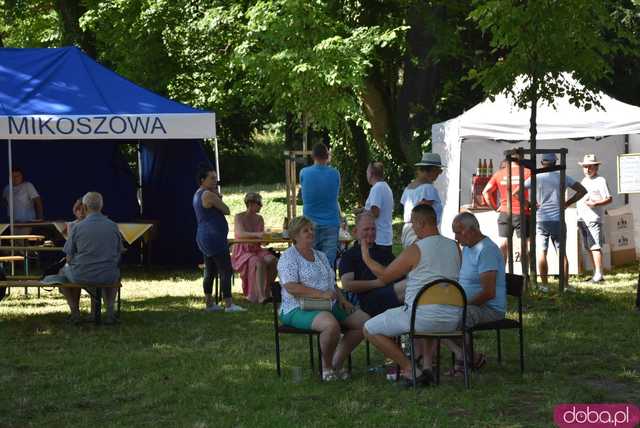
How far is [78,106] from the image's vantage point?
14.7 m

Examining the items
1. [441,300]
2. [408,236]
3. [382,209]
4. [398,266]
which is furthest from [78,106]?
[441,300]

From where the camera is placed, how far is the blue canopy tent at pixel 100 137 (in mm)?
14297

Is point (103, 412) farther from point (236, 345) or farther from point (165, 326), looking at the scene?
point (165, 326)

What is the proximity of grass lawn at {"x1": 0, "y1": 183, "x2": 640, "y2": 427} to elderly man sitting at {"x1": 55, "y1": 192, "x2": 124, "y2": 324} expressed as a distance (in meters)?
0.48

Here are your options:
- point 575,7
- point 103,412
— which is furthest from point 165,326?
point 575,7

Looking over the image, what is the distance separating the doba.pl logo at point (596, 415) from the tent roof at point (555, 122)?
9.04 meters

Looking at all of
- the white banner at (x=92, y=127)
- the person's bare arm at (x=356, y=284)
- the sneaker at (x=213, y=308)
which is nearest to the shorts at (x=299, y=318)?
the person's bare arm at (x=356, y=284)

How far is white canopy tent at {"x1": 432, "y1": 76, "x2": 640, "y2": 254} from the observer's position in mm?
16172

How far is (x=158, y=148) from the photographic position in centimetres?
1805

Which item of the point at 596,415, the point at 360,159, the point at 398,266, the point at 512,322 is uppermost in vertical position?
the point at 360,159

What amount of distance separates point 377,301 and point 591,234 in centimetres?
706

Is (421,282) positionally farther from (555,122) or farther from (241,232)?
(555,122)

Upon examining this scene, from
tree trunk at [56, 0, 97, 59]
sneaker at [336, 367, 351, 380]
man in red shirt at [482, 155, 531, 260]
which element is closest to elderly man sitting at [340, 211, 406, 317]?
sneaker at [336, 367, 351, 380]

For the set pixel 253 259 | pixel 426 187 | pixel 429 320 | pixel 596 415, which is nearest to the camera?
pixel 596 415
